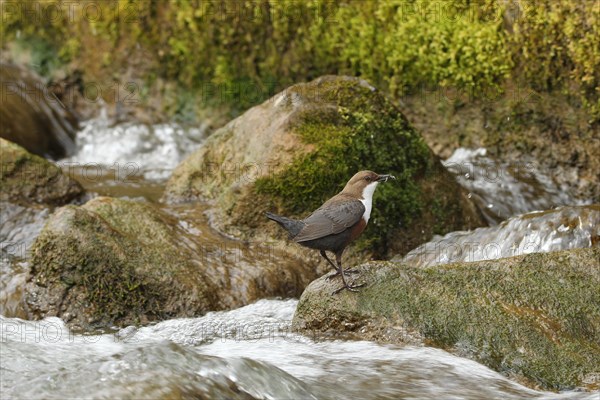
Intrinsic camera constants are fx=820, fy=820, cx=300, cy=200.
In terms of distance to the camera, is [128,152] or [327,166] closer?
[327,166]

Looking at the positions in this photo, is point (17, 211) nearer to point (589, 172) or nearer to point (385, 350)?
point (385, 350)

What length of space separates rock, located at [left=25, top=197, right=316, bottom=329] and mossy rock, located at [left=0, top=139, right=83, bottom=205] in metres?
1.31

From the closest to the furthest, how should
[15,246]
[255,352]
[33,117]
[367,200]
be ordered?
[255,352] < [367,200] < [15,246] < [33,117]

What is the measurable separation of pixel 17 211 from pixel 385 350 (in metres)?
3.53

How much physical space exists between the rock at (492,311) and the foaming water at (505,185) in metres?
2.55

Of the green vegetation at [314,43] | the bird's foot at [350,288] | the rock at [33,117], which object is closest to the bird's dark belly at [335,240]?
the bird's foot at [350,288]

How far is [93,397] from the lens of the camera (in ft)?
10.5

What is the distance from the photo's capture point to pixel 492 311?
4230mm

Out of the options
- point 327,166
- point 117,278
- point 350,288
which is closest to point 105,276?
point 117,278

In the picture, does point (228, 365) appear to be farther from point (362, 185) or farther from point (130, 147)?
point (130, 147)

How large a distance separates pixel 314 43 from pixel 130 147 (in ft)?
7.84

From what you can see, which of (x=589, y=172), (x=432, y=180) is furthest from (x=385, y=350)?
(x=589, y=172)

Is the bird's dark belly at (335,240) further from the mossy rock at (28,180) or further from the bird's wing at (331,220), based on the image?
the mossy rock at (28,180)

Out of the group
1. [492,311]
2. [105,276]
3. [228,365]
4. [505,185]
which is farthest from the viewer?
[505,185]
